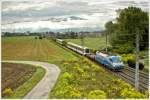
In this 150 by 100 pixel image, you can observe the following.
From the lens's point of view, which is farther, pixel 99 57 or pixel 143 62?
pixel 99 57

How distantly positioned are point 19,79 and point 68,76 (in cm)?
351

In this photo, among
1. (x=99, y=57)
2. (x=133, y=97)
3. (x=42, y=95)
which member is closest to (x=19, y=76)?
(x=42, y=95)

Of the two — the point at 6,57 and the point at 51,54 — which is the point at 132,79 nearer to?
the point at 51,54

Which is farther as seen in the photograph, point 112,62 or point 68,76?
point 112,62

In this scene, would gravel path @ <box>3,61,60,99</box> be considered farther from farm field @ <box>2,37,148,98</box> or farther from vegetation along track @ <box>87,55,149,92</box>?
vegetation along track @ <box>87,55,149,92</box>

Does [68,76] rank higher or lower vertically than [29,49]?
lower

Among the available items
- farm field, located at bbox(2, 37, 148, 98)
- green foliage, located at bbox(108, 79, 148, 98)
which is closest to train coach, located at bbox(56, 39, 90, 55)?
farm field, located at bbox(2, 37, 148, 98)

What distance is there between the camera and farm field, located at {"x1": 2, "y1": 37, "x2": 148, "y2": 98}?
16.5 meters

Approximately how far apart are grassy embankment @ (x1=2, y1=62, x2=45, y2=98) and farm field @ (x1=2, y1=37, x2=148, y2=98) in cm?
122

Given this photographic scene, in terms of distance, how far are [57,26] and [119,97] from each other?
4.04m

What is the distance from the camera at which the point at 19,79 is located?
75.6 feet

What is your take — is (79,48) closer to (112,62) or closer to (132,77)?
(112,62)

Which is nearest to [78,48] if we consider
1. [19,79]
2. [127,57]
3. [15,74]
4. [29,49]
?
[127,57]

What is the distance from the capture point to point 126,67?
32156 millimetres
